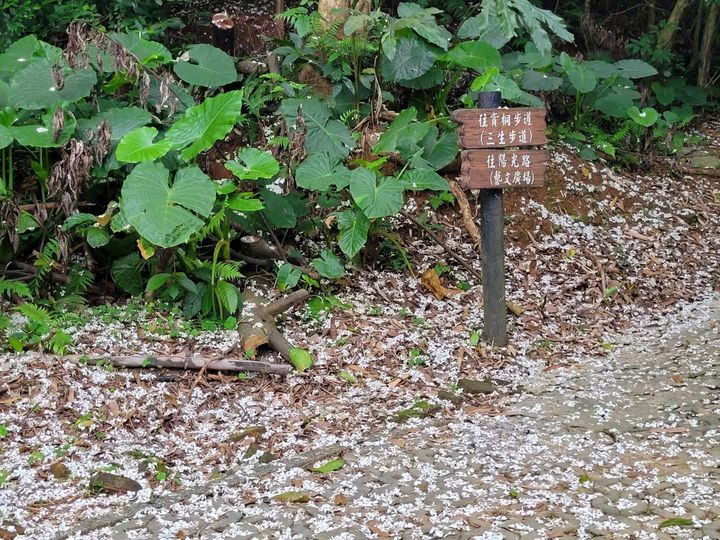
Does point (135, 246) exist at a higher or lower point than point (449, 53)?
lower

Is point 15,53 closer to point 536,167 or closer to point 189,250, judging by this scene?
point 189,250

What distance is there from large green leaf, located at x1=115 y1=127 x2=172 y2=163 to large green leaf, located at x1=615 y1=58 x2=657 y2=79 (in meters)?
5.10

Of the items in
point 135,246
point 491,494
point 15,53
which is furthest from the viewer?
point 15,53

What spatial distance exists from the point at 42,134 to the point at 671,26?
711 cm

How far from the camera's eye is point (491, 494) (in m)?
3.54

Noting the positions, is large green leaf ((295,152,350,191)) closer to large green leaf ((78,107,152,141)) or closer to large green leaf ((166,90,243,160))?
large green leaf ((166,90,243,160))

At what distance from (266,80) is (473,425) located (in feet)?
13.7

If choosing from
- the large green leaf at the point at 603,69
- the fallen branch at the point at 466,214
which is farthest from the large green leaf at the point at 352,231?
the large green leaf at the point at 603,69

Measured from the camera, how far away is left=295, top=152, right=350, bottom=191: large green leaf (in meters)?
5.42

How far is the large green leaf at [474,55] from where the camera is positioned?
652 cm

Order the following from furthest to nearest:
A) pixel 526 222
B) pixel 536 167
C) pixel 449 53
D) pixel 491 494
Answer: pixel 526 222 < pixel 449 53 < pixel 536 167 < pixel 491 494

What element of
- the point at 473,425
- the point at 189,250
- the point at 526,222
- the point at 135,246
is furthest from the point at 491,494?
the point at 526,222

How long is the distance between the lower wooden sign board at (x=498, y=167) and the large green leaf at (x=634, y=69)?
11.9ft

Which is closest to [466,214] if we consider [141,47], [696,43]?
[141,47]
